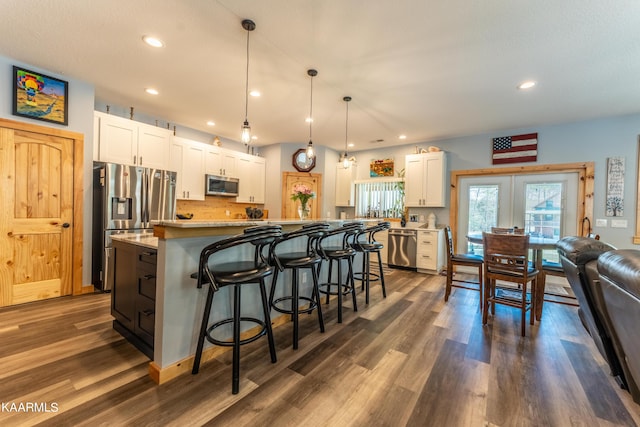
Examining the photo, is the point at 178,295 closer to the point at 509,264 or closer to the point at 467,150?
the point at 509,264

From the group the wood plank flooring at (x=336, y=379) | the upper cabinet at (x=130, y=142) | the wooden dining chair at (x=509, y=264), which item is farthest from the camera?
the upper cabinet at (x=130, y=142)

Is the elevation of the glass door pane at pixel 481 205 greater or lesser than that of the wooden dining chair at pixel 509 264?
greater

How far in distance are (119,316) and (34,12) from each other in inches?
100

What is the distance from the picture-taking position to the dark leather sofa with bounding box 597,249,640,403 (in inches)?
43.5

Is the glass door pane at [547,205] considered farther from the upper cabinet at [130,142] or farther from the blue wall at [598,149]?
A: the upper cabinet at [130,142]

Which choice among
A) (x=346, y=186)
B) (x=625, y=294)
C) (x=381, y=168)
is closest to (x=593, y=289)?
(x=625, y=294)

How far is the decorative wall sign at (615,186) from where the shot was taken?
13.4 ft

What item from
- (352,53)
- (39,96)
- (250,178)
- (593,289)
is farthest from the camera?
(250,178)

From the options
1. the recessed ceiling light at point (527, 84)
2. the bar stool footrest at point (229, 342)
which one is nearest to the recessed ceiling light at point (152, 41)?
the bar stool footrest at point (229, 342)

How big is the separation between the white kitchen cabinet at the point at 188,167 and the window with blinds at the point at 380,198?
133 inches

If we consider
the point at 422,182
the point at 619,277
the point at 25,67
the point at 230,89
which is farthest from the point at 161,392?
the point at 422,182

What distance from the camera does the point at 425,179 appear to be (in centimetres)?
546

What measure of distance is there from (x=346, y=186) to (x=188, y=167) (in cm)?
341

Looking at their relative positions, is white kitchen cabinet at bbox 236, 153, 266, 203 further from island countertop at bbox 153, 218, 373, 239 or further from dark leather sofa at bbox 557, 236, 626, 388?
dark leather sofa at bbox 557, 236, 626, 388
